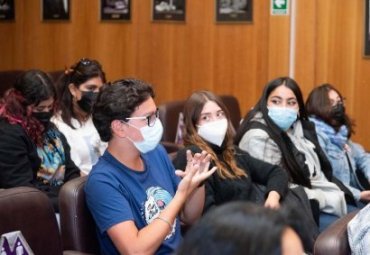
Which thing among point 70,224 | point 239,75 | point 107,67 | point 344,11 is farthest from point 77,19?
point 70,224

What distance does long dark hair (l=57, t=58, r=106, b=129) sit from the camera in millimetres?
4201

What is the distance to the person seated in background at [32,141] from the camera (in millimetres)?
3463

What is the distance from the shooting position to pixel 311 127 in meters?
4.38

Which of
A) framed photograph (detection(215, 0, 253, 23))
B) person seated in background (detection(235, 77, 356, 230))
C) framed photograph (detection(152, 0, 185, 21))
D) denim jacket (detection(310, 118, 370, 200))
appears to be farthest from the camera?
framed photograph (detection(152, 0, 185, 21))

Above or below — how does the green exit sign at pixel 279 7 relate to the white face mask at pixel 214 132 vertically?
above

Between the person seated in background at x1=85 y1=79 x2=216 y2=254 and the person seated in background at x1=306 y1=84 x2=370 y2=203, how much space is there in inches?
71.6

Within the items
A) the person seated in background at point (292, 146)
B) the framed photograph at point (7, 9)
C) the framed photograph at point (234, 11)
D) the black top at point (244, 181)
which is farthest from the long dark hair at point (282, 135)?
the framed photograph at point (7, 9)

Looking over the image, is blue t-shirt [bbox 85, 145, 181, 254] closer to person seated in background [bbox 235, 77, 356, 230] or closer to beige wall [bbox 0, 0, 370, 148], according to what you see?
person seated in background [bbox 235, 77, 356, 230]

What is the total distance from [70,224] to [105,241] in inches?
6.1

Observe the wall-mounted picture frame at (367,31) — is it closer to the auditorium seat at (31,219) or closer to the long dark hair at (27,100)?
the long dark hair at (27,100)

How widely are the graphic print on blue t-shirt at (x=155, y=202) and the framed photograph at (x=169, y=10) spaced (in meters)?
3.79

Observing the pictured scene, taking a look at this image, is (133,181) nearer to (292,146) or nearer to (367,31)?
(292,146)

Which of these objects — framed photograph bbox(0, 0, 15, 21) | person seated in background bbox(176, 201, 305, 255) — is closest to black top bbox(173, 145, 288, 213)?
person seated in background bbox(176, 201, 305, 255)

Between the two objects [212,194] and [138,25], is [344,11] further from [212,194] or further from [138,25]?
[212,194]
